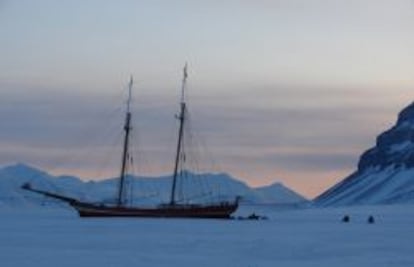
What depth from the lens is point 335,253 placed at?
56.5 m

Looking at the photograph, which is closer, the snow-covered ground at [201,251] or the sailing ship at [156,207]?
the snow-covered ground at [201,251]

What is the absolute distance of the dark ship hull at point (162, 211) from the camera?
141875 millimetres

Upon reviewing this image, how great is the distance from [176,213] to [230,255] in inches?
3395

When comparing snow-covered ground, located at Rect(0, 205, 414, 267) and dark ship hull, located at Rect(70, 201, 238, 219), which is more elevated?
dark ship hull, located at Rect(70, 201, 238, 219)

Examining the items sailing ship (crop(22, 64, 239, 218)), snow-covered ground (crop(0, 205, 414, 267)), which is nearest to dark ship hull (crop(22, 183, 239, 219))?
sailing ship (crop(22, 64, 239, 218))

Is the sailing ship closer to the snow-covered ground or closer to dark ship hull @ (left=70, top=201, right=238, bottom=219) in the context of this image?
dark ship hull @ (left=70, top=201, right=238, bottom=219)

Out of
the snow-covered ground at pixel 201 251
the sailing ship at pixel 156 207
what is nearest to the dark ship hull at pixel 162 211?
the sailing ship at pixel 156 207

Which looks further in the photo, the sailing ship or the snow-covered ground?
the sailing ship

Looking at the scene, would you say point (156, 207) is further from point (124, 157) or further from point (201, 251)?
point (201, 251)

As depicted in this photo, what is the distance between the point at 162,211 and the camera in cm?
14238

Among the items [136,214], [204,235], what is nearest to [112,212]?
[136,214]

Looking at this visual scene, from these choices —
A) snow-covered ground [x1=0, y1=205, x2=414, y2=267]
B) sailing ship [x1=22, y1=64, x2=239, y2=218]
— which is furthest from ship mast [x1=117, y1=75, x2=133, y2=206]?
snow-covered ground [x1=0, y1=205, x2=414, y2=267]

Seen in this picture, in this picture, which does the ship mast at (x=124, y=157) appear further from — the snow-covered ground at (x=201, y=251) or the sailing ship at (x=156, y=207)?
the snow-covered ground at (x=201, y=251)

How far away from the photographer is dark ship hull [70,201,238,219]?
142 meters
